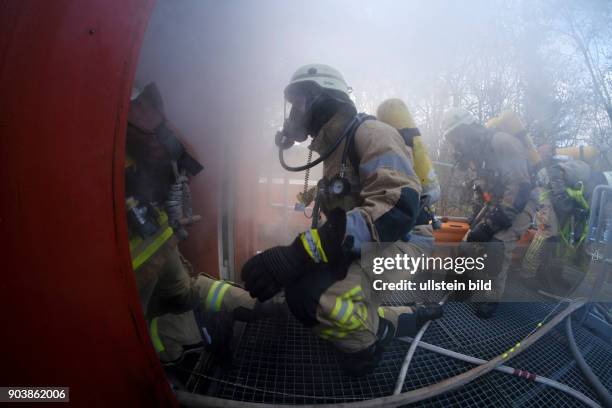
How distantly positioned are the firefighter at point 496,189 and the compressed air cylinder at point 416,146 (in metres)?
1.47

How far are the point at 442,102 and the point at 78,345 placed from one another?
9920 millimetres

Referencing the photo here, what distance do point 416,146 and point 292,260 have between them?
125cm

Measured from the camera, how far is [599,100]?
22.1 ft

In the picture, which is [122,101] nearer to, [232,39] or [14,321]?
[14,321]

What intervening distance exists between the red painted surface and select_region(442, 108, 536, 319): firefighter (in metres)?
2.92

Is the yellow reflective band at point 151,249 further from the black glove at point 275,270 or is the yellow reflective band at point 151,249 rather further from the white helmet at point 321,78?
the white helmet at point 321,78

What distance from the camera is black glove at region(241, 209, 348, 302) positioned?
4.33 feet

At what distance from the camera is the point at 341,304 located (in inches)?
60.4

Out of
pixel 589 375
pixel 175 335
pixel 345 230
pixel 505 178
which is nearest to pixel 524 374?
pixel 589 375

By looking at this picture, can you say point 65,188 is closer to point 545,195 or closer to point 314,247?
point 314,247

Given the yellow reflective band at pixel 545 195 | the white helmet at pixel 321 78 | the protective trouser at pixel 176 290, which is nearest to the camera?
the protective trouser at pixel 176 290

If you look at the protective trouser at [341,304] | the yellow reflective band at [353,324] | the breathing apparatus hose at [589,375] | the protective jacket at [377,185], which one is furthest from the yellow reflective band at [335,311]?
the breathing apparatus hose at [589,375]

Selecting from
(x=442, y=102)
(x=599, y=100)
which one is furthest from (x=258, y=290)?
(x=599, y=100)

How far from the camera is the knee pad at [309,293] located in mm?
1545
